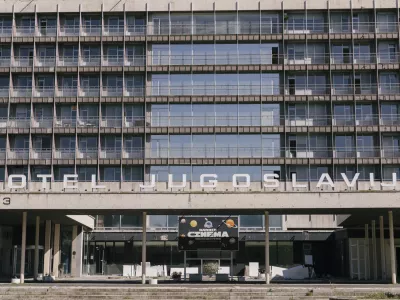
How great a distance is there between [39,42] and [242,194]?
147 feet

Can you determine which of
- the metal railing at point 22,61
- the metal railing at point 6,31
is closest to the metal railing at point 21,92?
the metal railing at point 22,61

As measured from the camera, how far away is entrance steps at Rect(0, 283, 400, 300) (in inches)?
1563

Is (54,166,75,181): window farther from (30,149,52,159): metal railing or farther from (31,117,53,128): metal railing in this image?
(31,117,53,128): metal railing

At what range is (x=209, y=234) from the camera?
175 feet

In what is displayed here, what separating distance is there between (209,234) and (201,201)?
17.6 feet

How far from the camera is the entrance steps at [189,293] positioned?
39.7 m

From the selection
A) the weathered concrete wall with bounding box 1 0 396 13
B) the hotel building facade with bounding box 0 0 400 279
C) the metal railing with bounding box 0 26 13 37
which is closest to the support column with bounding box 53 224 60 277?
the hotel building facade with bounding box 0 0 400 279

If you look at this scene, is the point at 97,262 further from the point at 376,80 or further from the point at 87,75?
the point at 376,80

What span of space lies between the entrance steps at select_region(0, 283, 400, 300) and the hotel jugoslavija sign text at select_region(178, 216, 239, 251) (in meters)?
12.3

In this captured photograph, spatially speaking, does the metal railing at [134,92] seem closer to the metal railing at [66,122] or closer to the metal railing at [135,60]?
the metal railing at [135,60]

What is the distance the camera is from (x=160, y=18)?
8675 centimetres

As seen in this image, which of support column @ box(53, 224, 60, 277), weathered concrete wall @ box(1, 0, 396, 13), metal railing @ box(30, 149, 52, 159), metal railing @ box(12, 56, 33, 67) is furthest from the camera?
metal railing @ box(12, 56, 33, 67)

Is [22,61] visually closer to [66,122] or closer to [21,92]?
[21,92]

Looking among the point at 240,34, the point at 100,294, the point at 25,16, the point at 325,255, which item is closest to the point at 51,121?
the point at 25,16
